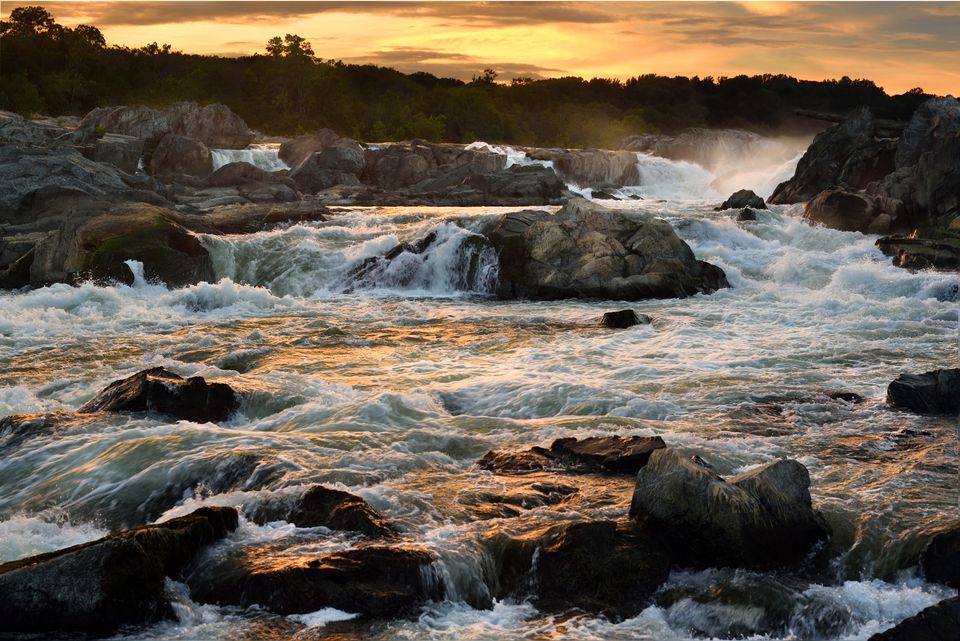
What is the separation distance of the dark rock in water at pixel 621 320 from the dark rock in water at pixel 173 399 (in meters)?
9.17

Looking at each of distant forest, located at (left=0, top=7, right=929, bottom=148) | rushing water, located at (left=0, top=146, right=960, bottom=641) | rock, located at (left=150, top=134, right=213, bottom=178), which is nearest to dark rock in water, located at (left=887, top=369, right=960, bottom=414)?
rushing water, located at (left=0, top=146, right=960, bottom=641)

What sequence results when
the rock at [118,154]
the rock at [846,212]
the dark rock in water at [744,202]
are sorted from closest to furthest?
the rock at [846,212] → the dark rock in water at [744,202] → the rock at [118,154]

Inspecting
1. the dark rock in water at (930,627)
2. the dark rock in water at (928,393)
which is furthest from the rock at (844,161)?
the dark rock in water at (930,627)

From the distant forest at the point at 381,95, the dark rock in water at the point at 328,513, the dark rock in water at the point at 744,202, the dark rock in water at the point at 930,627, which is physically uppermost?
the distant forest at the point at 381,95

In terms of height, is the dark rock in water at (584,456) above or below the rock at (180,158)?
below

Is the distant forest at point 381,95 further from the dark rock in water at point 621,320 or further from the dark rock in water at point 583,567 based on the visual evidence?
the dark rock in water at point 583,567

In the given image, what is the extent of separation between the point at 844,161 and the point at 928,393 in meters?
33.0

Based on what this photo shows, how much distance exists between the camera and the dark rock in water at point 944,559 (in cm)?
850

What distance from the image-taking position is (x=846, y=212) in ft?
108

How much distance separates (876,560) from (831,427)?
420 cm

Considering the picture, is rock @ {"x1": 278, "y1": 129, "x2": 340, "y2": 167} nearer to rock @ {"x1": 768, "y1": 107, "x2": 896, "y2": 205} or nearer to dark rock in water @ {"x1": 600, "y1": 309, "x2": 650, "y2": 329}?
rock @ {"x1": 768, "y1": 107, "x2": 896, "y2": 205}

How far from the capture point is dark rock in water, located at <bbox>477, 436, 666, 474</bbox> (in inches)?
431

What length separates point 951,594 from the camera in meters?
8.30

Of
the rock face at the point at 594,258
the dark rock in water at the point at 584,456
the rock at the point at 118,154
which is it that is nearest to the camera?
the dark rock in water at the point at 584,456
